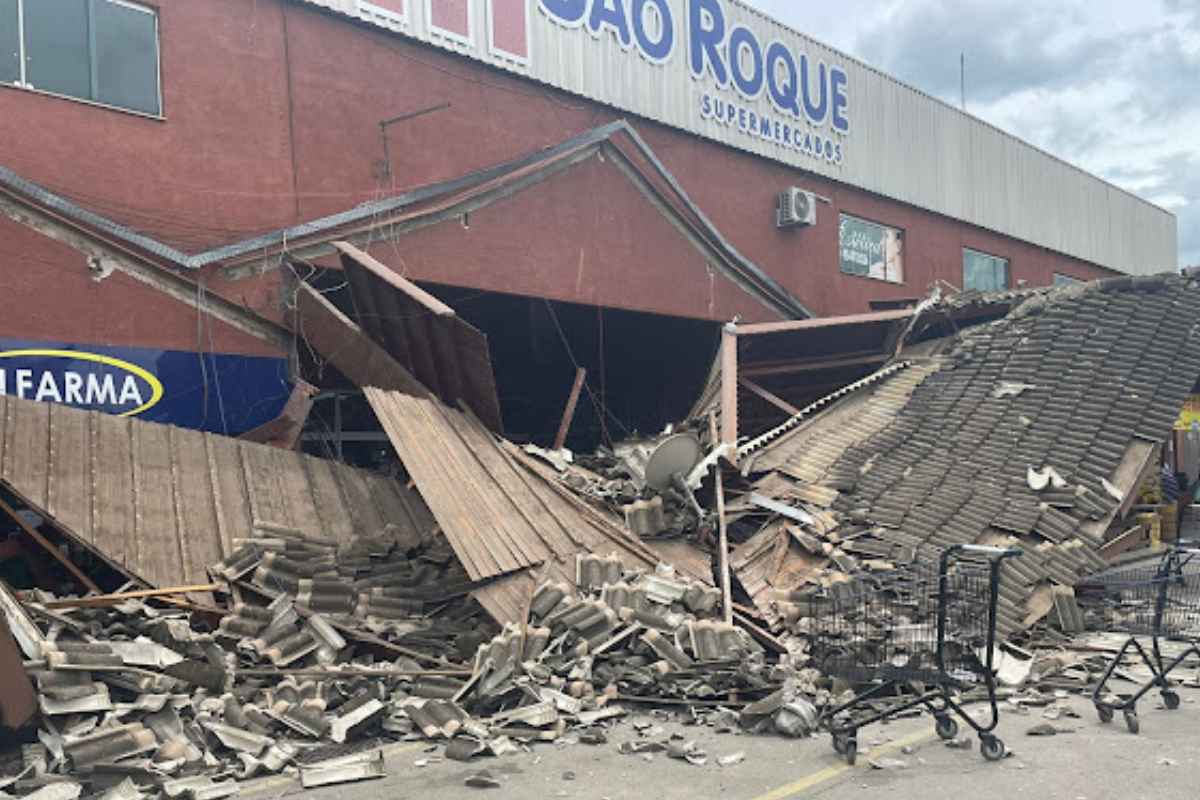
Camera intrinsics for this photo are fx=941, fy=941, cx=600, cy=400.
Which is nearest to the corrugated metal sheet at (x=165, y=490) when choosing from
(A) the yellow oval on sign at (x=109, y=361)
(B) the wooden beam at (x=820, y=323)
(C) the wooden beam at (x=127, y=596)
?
(C) the wooden beam at (x=127, y=596)

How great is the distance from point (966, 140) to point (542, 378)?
598 inches

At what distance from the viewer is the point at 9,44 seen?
398 inches

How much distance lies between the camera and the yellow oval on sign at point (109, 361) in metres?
9.80

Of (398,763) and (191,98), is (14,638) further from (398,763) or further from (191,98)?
(191,98)

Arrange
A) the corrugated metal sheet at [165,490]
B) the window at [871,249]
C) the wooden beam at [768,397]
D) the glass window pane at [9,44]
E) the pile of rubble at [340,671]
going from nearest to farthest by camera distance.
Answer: the pile of rubble at [340,671]
the corrugated metal sheet at [165,490]
the glass window pane at [9,44]
the wooden beam at [768,397]
the window at [871,249]

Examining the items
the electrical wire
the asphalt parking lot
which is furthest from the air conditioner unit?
the asphalt parking lot

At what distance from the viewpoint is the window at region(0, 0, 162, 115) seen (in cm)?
1019

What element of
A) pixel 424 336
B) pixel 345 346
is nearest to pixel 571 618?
pixel 424 336

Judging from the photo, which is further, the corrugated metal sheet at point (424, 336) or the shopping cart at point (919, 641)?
the corrugated metal sheet at point (424, 336)

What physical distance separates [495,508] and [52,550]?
3783 mm

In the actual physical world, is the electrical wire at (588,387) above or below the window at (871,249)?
below

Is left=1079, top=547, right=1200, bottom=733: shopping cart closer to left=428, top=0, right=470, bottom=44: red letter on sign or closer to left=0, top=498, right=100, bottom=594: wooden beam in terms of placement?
left=0, top=498, right=100, bottom=594: wooden beam

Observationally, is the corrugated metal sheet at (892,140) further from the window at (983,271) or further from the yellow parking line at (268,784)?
the yellow parking line at (268,784)

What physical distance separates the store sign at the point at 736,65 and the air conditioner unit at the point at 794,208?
112cm
